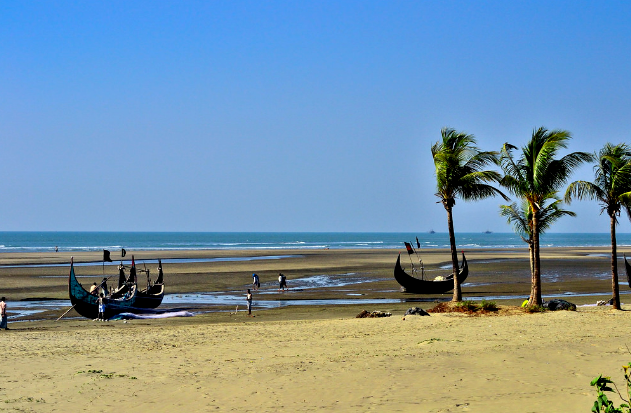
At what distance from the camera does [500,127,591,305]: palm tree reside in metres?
19.3

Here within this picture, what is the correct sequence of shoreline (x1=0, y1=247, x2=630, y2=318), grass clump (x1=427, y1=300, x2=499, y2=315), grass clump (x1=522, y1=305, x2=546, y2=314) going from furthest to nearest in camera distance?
shoreline (x1=0, y1=247, x2=630, y2=318), grass clump (x1=427, y1=300, x2=499, y2=315), grass clump (x1=522, y1=305, x2=546, y2=314)

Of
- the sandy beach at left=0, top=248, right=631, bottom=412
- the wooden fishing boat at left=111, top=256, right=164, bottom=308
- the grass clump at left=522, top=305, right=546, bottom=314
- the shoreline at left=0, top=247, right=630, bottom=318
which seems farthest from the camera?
the shoreline at left=0, top=247, right=630, bottom=318

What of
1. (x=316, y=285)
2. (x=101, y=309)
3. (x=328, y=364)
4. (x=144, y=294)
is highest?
(x=328, y=364)

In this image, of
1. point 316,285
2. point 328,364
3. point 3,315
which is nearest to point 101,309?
point 3,315

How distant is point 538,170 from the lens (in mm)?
19266

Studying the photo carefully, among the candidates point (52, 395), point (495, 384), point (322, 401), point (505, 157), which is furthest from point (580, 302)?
point (52, 395)

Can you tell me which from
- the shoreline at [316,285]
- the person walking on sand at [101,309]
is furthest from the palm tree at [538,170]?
the person walking on sand at [101,309]

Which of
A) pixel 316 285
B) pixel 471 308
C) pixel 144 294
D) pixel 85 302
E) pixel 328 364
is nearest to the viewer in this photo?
pixel 328 364

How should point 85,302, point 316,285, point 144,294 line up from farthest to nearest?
point 316,285 < point 144,294 < point 85,302

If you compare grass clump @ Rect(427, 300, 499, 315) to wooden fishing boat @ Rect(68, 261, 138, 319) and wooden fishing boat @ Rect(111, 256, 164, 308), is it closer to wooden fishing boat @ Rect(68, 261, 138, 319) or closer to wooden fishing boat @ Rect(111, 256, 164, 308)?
wooden fishing boat @ Rect(68, 261, 138, 319)

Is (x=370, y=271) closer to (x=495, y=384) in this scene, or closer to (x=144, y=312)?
(x=144, y=312)

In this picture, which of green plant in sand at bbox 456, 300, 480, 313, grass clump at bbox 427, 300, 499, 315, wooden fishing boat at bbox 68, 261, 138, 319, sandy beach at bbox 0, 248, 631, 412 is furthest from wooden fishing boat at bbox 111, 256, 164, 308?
green plant in sand at bbox 456, 300, 480, 313

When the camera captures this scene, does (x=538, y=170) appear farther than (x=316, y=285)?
No

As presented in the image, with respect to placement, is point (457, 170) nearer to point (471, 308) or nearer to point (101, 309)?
point (471, 308)
